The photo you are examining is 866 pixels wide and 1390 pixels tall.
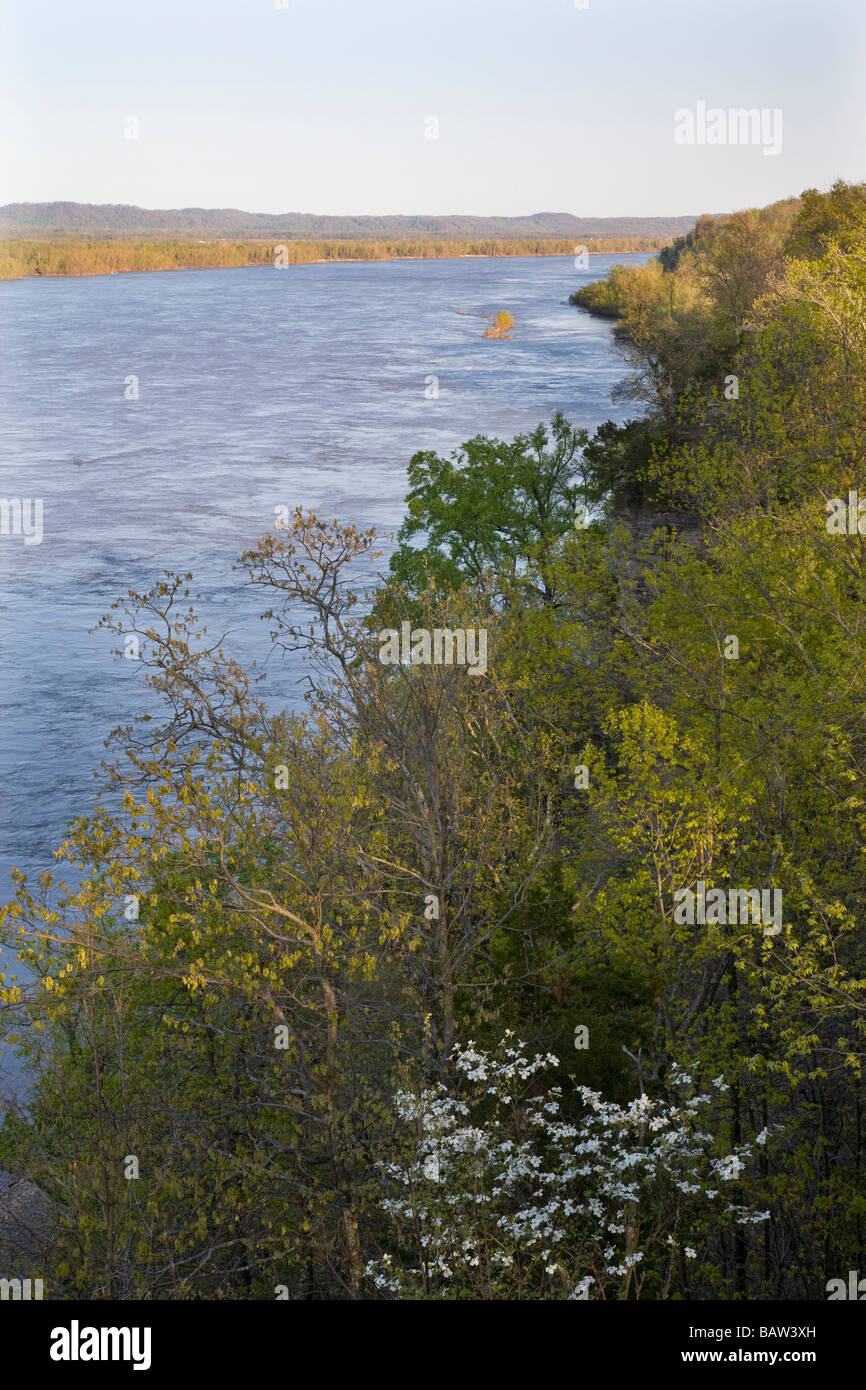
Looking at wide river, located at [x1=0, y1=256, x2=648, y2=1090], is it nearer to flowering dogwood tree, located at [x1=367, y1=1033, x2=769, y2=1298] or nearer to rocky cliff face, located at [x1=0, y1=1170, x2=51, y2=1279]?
rocky cliff face, located at [x1=0, y1=1170, x2=51, y2=1279]

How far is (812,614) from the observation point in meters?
24.7

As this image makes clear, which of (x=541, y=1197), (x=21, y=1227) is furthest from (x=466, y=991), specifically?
(x=21, y=1227)

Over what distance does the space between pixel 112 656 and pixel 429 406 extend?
4512 cm

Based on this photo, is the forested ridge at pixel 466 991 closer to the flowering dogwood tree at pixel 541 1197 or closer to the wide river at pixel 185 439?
the flowering dogwood tree at pixel 541 1197

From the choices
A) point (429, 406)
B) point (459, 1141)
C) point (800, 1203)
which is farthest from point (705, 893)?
point (429, 406)

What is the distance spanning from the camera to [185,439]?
9438cm

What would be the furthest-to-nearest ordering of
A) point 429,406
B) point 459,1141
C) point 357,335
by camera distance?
1. point 357,335
2. point 429,406
3. point 459,1141

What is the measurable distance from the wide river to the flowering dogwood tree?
28720 millimetres

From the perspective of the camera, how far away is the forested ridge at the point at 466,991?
14.9 m

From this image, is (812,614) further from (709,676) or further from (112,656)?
(112,656)

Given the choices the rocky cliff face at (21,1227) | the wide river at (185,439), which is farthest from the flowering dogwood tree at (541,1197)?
the wide river at (185,439)

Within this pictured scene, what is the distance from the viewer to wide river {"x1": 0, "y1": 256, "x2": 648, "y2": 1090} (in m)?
53.2

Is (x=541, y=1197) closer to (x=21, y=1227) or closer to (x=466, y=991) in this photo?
(x=466, y=991)

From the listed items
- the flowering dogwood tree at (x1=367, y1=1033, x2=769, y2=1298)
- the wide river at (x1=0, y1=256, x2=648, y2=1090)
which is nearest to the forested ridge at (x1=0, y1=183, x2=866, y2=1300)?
the flowering dogwood tree at (x1=367, y1=1033, x2=769, y2=1298)
